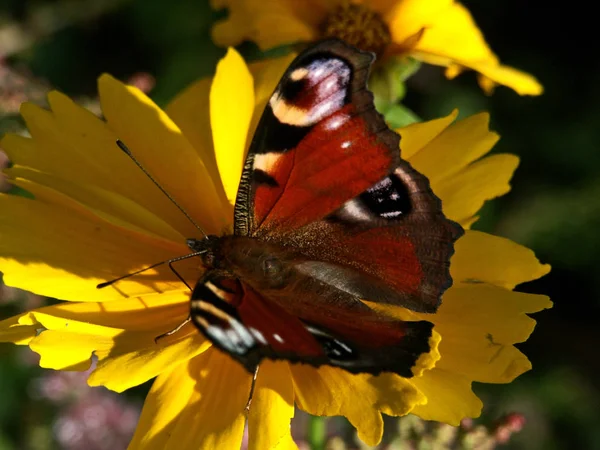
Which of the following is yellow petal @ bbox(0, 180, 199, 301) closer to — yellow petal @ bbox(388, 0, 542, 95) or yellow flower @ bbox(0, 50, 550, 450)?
yellow flower @ bbox(0, 50, 550, 450)

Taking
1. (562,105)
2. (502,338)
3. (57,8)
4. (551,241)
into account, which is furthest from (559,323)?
(57,8)

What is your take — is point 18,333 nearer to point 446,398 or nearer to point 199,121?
point 199,121

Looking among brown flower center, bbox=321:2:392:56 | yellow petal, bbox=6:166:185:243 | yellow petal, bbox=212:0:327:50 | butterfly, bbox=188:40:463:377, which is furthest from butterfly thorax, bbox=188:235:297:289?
brown flower center, bbox=321:2:392:56

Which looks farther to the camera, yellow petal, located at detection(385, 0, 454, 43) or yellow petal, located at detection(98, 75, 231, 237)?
yellow petal, located at detection(385, 0, 454, 43)

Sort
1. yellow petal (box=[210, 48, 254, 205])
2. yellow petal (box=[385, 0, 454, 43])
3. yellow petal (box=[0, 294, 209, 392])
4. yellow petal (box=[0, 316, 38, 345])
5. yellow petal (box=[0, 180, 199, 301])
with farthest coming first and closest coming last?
yellow petal (box=[385, 0, 454, 43]) → yellow petal (box=[210, 48, 254, 205]) → yellow petal (box=[0, 180, 199, 301]) → yellow petal (box=[0, 316, 38, 345]) → yellow petal (box=[0, 294, 209, 392])

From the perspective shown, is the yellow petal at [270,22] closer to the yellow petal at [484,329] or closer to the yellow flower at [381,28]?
the yellow flower at [381,28]

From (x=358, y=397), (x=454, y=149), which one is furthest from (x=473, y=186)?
(x=358, y=397)

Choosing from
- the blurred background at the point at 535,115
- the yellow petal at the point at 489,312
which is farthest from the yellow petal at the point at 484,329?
the blurred background at the point at 535,115
